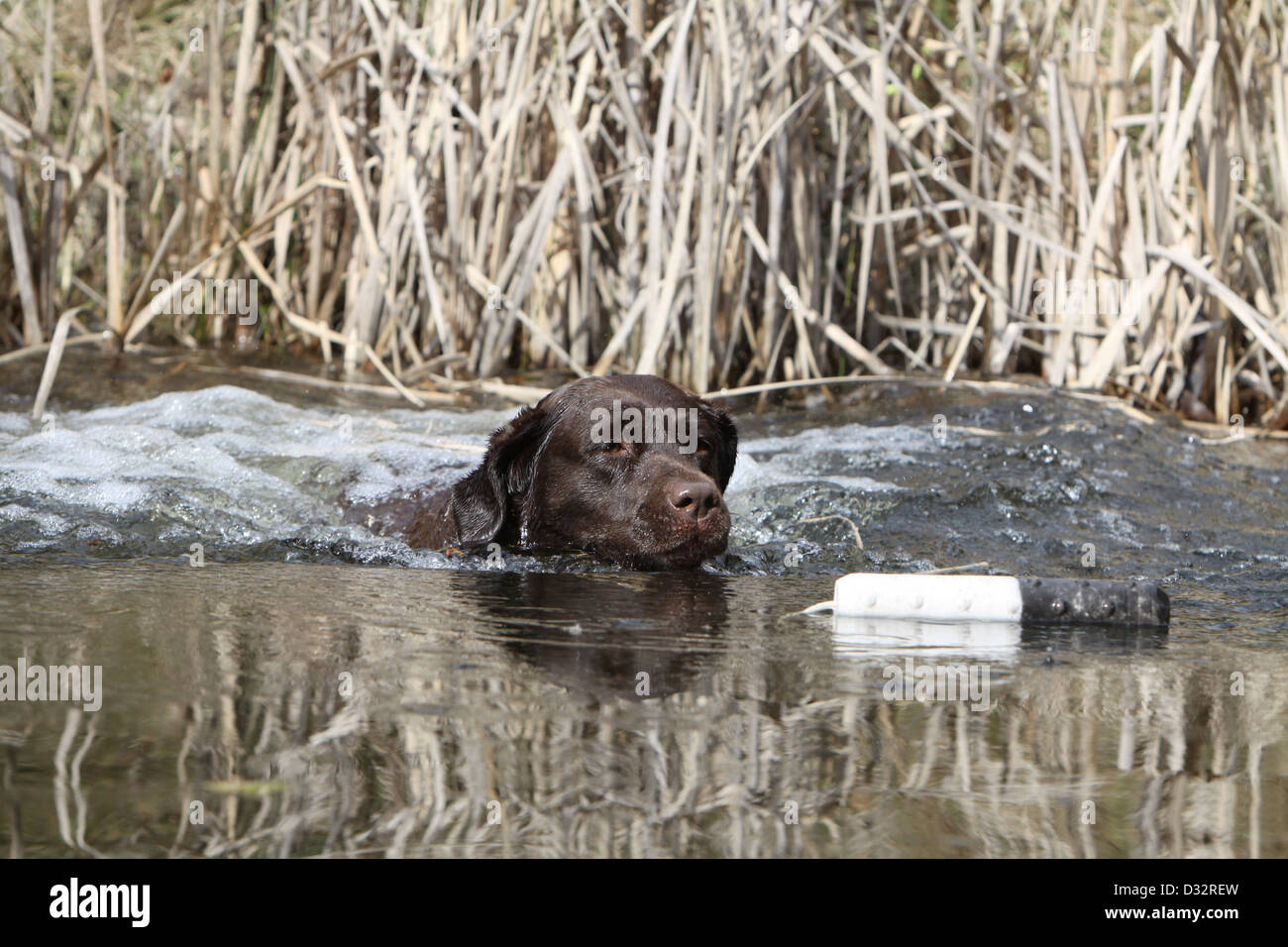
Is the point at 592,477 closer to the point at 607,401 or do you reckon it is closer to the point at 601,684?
the point at 607,401

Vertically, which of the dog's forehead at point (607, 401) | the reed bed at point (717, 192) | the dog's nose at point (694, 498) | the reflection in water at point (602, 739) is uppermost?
the reed bed at point (717, 192)

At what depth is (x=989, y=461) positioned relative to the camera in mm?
6102

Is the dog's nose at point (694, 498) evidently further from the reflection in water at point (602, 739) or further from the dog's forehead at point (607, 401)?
the reflection in water at point (602, 739)

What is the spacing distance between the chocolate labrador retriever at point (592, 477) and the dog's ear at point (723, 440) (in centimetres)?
1

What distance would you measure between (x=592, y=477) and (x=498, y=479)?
35cm

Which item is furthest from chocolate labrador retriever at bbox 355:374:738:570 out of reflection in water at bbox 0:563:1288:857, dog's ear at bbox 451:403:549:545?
reflection in water at bbox 0:563:1288:857

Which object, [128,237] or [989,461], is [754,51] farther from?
[128,237]

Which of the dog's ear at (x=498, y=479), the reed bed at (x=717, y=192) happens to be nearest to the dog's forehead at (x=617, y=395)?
the dog's ear at (x=498, y=479)

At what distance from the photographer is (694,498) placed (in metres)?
4.13

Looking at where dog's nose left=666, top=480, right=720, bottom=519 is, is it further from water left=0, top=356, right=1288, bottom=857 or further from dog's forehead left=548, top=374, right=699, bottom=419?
dog's forehead left=548, top=374, right=699, bottom=419

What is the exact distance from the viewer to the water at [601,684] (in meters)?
1.87

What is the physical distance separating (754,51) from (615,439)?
3013mm

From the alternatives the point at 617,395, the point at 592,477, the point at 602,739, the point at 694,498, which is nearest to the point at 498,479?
the point at 592,477
